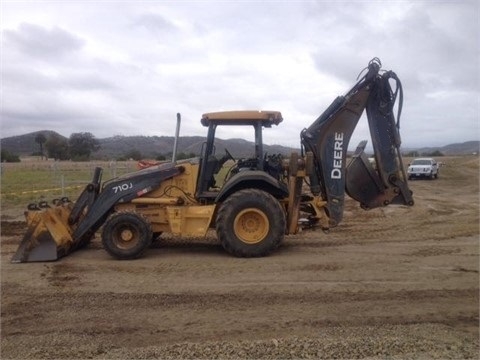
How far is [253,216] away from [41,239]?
361 cm

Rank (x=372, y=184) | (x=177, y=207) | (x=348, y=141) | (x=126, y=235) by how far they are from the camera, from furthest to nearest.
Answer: (x=372, y=184) → (x=348, y=141) → (x=177, y=207) → (x=126, y=235)

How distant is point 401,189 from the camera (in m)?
9.90

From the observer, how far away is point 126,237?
9461mm

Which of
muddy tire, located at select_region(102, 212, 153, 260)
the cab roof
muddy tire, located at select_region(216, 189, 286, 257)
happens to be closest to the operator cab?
the cab roof

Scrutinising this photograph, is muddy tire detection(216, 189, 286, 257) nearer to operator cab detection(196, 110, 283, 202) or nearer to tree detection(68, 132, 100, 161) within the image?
operator cab detection(196, 110, 283, 202)

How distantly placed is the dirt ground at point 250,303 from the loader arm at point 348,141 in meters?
1.04

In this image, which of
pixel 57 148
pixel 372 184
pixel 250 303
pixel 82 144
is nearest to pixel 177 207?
pixel 250 303

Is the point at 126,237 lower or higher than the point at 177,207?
lower

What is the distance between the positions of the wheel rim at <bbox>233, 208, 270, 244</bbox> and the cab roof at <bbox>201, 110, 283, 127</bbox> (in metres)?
1.63

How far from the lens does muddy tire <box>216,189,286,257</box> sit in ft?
30.5

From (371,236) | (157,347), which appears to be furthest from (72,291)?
(371,236)

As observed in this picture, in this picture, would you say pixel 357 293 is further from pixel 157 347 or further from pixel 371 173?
pixel 371 173

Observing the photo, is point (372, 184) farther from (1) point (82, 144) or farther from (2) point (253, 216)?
(1) point (82, 144)

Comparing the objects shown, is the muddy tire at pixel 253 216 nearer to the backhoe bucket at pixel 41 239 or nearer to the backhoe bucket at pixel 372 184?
the backhoe bucket at pixel 372 184
